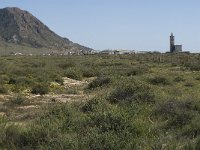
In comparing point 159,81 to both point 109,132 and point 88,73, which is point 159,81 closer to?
point 88,73

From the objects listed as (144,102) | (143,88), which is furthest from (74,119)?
(143,88)

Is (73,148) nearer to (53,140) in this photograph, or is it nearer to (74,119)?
(53,140)

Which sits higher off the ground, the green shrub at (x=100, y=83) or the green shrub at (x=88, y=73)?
the green shrub at (x=100, y=83)

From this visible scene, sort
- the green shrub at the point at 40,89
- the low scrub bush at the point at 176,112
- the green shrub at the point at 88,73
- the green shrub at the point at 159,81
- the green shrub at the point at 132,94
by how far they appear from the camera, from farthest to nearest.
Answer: the green shrub at the point at 88,73
the green shrub at the point at 159,81
the green shrub at the point at 40,89
the green shrub at the point at 132,94
the low scrub bush at the point at 176,112

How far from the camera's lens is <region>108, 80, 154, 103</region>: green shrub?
18.3m

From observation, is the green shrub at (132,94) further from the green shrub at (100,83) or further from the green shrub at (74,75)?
the green shrub at (74,75)

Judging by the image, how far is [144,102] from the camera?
18062mm

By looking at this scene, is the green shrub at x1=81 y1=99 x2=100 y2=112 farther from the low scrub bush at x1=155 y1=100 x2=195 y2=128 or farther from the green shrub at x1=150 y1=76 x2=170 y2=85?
the green shrub at x1=150 y1=76 x2=170 y2=85

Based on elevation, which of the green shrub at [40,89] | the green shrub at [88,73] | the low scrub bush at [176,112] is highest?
the low scrub bush at [176,112]

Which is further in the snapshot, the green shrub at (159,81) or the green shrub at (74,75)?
the green shrub at (74,75)

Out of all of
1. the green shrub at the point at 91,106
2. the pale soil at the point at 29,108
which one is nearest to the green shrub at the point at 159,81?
the pale soil at the point at 29,108

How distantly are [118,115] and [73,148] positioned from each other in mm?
2488

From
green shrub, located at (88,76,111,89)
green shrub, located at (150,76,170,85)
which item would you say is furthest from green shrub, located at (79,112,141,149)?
green shrub, located at (150,76,170,85)

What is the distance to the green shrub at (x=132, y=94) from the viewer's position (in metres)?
18.3
